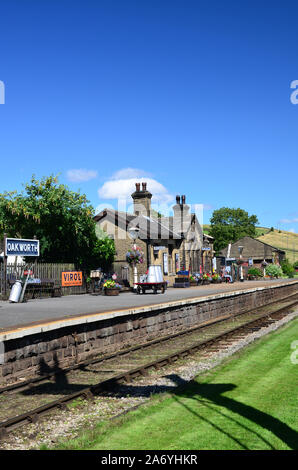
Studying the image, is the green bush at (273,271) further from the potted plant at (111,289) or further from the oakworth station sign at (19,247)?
the oakworth station sign at (19,247)

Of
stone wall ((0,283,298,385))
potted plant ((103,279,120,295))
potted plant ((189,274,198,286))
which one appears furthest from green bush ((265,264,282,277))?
stone wall ((0,283,298,385))

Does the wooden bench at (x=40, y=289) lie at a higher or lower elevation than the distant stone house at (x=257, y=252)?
lower

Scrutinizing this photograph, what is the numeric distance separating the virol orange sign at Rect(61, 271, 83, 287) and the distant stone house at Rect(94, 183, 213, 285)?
518 centimetres

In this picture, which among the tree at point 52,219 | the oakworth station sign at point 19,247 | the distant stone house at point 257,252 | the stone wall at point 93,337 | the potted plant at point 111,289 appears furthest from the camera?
the distant stone house at point 257,252

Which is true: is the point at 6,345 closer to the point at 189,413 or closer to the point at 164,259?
the point at 189,413

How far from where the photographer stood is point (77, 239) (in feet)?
98.3

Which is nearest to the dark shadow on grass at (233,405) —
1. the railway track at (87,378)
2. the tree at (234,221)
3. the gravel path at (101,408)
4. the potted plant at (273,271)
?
the gravel path at (101,408)

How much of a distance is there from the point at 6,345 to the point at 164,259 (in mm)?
30199

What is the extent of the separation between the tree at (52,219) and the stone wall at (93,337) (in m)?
12.4

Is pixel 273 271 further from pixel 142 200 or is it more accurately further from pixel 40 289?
pixel 40 289

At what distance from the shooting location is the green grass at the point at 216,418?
5.48m

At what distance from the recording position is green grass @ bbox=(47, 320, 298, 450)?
548cm

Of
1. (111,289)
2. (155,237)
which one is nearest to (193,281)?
(155,237)
